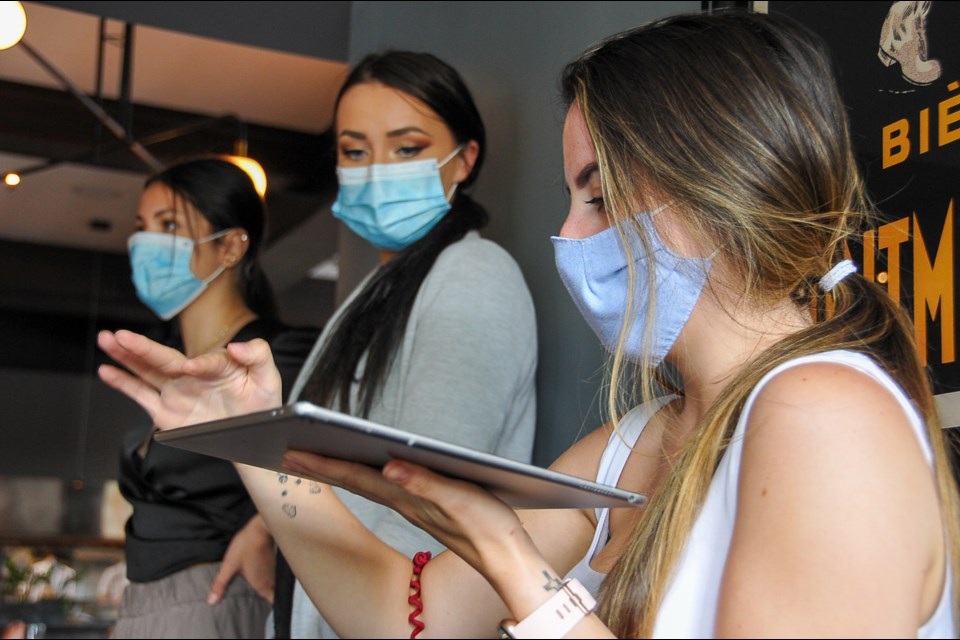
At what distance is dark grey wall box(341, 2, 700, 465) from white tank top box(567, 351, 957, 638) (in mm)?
710

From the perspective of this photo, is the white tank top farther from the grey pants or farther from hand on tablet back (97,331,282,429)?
the grey pants

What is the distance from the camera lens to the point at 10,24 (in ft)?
7.10

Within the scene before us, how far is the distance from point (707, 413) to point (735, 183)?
0.23m

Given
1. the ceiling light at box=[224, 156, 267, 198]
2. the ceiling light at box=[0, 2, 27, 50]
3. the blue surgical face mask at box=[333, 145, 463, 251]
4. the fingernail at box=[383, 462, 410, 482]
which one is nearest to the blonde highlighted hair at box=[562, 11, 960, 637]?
the fingernail at box=[383, 462, 410, 482]

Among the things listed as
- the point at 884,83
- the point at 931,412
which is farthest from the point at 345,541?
the point at 884,83

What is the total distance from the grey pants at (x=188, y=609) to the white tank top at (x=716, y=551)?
1.41m

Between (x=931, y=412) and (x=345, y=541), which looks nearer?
(x=931, y=412)

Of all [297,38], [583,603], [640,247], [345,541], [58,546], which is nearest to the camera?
[583,603]

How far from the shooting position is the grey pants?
2102 mm

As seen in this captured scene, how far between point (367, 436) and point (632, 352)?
1.42 feet

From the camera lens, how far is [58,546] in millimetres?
5703

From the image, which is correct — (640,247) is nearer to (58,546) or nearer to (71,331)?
(58,546)

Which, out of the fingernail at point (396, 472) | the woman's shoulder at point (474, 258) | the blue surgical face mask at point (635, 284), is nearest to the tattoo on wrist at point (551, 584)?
the fingernail at point (396, 472)

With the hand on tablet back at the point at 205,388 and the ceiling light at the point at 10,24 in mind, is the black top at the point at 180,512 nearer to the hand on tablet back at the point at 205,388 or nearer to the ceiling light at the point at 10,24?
the ceiling light at the point at 10,24
